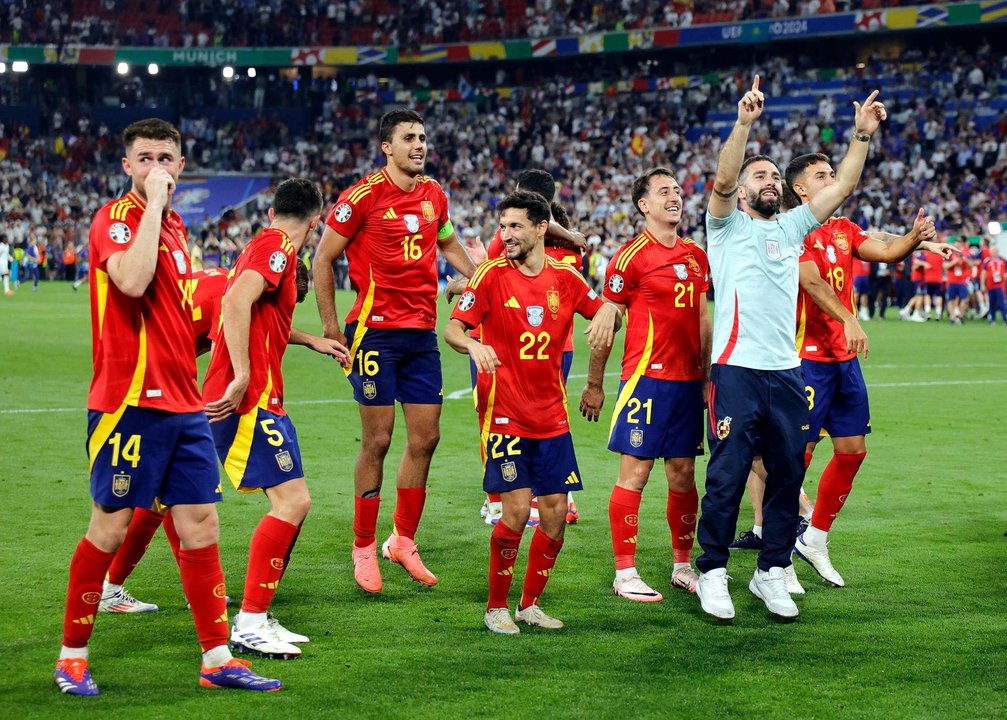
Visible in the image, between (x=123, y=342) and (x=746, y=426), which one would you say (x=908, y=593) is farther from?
(x=123, y=342)

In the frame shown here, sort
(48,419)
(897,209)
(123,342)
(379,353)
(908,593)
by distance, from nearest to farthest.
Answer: (123,342)
(908,593)
(379,353)
(48,419)
(897,209)

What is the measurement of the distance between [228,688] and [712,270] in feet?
10.8

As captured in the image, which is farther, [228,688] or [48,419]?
[48,419]

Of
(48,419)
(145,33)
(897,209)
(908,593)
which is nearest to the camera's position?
(908,593)

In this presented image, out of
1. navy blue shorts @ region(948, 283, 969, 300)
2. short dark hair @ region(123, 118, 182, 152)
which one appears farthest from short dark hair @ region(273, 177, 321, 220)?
navy blue shorts @ region(948, 283, 969, 300)

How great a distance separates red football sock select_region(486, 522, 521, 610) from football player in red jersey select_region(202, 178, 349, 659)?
0.96 metres

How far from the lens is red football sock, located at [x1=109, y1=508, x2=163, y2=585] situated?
599 centimetres

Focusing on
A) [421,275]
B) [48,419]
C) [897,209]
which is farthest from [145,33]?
[421,275]

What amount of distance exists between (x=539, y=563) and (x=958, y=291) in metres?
25.5

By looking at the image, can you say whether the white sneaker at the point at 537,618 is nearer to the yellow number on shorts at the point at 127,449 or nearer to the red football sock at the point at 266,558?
the red football sock at the point at 266,558

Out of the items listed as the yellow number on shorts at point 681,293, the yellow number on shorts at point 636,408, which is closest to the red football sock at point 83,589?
the yellow number on shorts at point 636,408

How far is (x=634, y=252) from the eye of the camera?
708 cm

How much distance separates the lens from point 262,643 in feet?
18.6

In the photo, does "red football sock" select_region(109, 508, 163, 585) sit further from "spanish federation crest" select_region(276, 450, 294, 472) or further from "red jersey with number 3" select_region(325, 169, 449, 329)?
"red jersey with number 3" select_region(325, 169, 449, 329)
